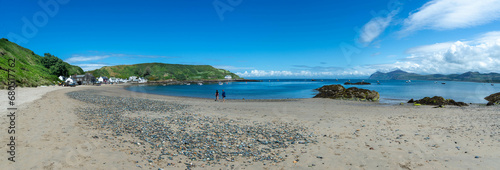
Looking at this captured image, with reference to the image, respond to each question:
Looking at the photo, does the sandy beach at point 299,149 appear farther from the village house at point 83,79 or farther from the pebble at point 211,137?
the village house at point 83,79

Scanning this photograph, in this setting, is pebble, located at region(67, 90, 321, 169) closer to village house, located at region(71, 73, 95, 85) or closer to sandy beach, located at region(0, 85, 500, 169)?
sandy beach, located at region(0, 85, 500, 169)

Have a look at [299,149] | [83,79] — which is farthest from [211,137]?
[83,79]

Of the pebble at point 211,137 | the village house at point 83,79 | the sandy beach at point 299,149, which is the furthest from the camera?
the village house at point 83,79

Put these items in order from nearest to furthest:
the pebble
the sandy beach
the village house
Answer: the sandy beach
the pebble
the village house

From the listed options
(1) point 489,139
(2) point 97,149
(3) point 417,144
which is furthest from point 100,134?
(1) point 489,139

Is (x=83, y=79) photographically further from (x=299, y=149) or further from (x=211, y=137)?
(x=299, y=149)

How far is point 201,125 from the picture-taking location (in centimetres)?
1487

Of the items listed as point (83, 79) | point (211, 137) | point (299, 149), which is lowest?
point (299, 149)

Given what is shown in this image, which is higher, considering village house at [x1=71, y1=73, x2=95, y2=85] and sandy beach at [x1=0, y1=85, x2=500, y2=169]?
village house at [x1=71, y1=73, x2=95, y2=85]

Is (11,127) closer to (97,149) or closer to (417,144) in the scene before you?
(97,149)

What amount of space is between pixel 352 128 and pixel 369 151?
4.96 metres

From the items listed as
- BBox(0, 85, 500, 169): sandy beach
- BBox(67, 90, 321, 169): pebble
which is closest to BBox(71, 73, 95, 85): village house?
BBox(0, 85, 500, 169): sandy beach

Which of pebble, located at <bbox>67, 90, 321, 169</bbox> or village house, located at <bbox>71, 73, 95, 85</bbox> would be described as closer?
pebble, located at <bbox>67, 90, 321, 169</bbox>

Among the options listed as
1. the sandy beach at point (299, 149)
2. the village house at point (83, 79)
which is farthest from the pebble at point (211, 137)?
the village house at point (83, 79)
